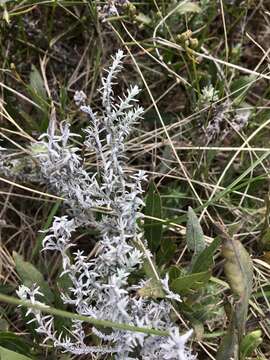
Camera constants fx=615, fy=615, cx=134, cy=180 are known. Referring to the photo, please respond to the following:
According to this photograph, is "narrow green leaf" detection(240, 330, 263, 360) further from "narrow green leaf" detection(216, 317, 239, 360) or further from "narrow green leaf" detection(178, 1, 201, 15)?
"narrow green leaf" detection(178, 1, 201, 15)

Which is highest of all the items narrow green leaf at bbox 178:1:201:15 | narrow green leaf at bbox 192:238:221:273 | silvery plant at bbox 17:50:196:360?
narrow green leaf at bbox 178:1:201:15

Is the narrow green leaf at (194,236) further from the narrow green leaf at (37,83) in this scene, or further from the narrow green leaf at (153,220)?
the narrow green leaf at (37,83)

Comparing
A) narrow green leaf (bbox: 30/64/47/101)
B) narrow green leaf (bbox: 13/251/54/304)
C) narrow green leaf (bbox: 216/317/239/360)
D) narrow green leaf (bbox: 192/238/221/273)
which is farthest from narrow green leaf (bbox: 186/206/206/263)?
narrow green leaf (bbox: 30/64/47/101)

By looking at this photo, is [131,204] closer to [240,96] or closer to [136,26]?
[240,96]

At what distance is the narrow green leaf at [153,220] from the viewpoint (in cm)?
123

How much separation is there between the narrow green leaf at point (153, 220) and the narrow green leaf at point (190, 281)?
16 centimetres

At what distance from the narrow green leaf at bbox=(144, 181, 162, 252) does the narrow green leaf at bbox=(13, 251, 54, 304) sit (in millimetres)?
226

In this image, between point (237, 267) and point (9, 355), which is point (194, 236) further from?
point (9, 355)

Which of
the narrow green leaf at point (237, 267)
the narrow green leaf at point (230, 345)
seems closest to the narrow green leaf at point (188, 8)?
the narrow green leaf at point (237, 267)

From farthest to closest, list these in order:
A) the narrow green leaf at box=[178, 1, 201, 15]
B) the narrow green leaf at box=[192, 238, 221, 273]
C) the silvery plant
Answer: the narrow green leaf at box=[178, 1, 201, 15] → the narrow green leaf at box=[192, 238, 221, 273] → the silvery plant

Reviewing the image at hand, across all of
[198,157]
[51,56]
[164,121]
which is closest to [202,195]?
[198,157]

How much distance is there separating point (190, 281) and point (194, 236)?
0.12 metres

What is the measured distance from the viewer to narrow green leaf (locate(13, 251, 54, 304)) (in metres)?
1.21

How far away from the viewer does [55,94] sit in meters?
1.47
